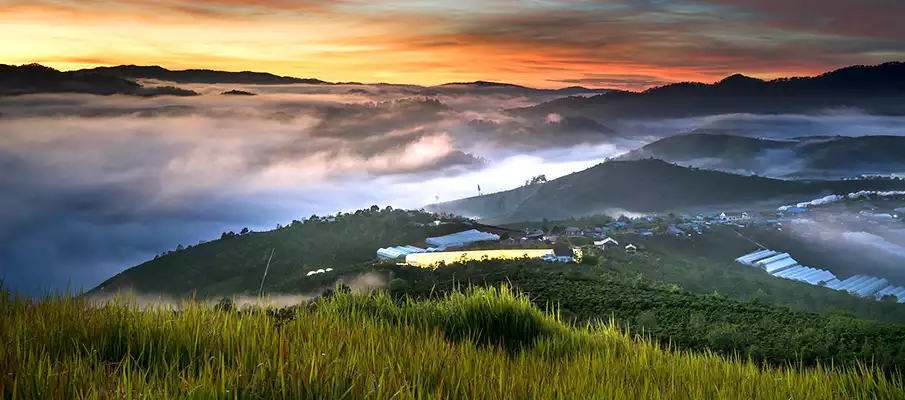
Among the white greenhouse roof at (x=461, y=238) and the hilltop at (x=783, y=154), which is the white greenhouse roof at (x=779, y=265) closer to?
the white greenhouse roof at (x=461, y=238)

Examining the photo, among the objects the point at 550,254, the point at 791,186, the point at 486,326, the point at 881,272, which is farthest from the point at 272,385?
the point at 791,186

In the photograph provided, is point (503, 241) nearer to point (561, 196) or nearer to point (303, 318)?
point (303, 318)

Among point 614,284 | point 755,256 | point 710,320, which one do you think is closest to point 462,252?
point 614,284

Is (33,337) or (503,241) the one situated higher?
(33,337)

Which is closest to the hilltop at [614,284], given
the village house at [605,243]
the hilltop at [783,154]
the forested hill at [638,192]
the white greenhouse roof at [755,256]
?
the white greenhouse roof at [755,256]

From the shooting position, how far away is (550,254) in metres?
21.6

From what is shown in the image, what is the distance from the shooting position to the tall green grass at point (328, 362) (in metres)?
3.79

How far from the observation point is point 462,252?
23.8 metres

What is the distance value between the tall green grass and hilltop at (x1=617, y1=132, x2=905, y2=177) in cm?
5458

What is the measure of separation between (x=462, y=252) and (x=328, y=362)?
64.2 feet

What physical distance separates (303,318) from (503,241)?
22.9m

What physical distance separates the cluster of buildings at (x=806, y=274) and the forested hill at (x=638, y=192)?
66.6ft

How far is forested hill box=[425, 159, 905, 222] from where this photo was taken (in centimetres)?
5375

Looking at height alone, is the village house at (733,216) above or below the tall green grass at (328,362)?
below
